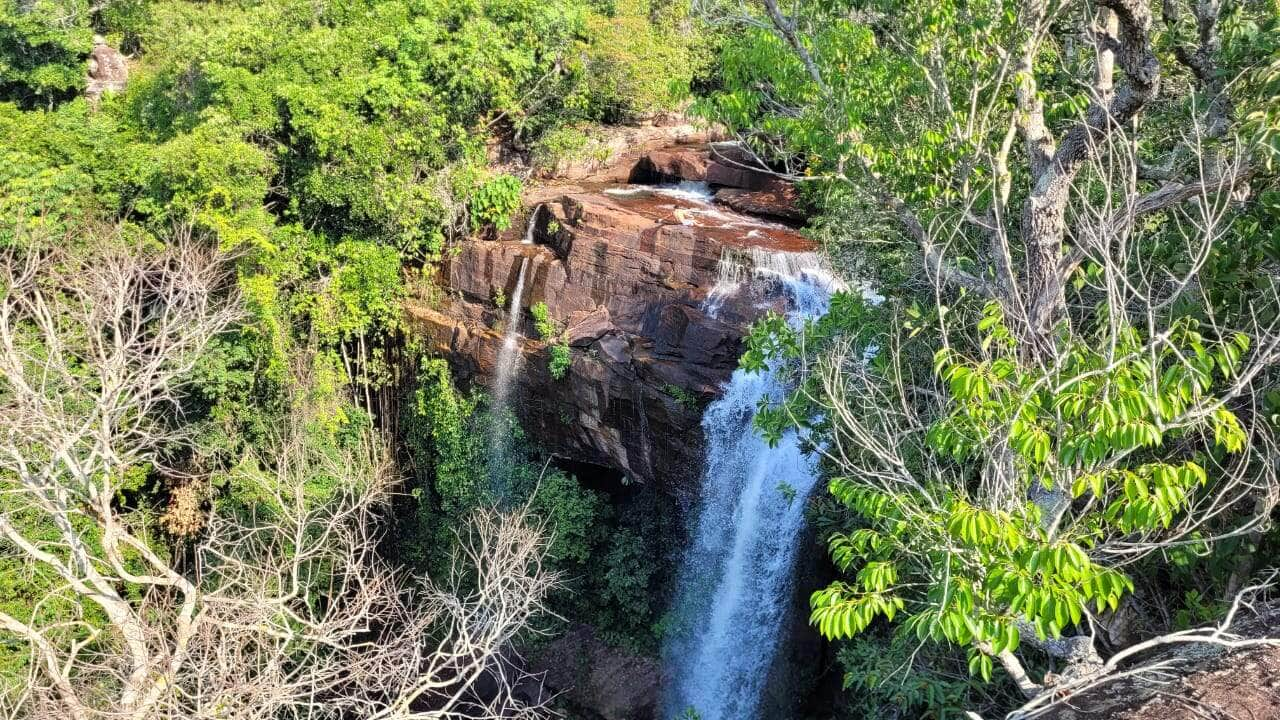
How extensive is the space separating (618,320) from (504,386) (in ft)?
7.49

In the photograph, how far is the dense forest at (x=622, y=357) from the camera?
188 inches

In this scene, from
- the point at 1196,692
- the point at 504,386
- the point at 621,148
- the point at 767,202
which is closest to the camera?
the point at 1196,692

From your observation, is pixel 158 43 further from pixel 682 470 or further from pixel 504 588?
pixel 504 588

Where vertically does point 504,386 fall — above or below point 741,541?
above

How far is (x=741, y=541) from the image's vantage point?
36.5ft

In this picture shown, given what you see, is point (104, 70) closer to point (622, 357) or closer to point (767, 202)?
point (622, 357)

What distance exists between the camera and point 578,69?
16.1 metres

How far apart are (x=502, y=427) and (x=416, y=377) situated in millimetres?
1988

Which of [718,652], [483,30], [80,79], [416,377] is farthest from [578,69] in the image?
[80,79]

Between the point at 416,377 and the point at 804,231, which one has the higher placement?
the point at 804,231

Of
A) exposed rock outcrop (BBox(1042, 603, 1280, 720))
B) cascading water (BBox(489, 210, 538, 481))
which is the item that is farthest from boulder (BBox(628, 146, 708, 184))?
exposed rock outcrop (BBox(1042, 603, 1280, 720))

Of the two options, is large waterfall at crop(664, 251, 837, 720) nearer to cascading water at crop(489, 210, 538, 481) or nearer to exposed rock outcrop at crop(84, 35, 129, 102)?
cascading water at crop(489, 210, 538, 481)

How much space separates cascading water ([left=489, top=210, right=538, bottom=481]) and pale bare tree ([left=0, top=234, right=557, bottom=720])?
1184mm

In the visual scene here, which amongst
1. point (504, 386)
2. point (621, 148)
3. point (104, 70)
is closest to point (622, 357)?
point (504, 386)
